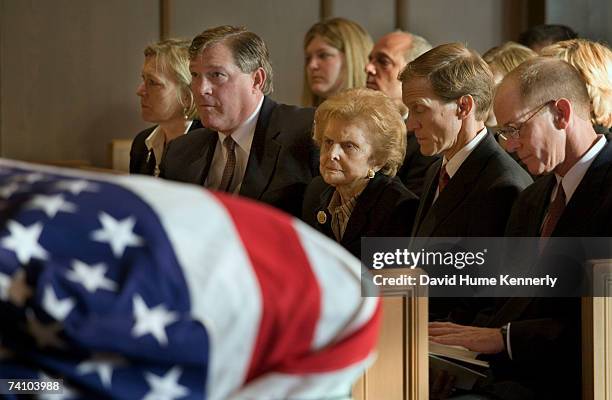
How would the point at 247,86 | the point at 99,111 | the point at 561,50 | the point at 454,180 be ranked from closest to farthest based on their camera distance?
1. the point at 454,180
2. the point at 561,50
3. the point at 247,86
4. the point at 99,111

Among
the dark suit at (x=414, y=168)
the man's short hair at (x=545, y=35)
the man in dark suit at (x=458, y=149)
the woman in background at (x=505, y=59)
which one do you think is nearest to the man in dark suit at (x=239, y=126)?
the dark suit at (x=414, y=168)

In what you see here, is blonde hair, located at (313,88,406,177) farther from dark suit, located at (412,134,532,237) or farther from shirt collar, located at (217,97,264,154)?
shirt collar, located at (217,97,264,154)

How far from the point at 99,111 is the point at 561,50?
410 cm

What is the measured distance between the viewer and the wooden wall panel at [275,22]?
7.41 metres

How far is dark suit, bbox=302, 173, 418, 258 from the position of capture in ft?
12.0

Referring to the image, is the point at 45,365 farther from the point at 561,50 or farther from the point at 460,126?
the point at 561,50

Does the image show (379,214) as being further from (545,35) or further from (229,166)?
(545,35)

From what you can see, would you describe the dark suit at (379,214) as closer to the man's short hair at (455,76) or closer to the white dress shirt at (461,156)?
the white dress shirt at (461,156)

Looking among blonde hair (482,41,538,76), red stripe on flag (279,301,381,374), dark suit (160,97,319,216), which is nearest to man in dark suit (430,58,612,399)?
dark suit (160,97,319,216)

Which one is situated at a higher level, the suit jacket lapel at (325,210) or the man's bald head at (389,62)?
the man's bald head at (389,62)

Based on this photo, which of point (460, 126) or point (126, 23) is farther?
point (126, 23)

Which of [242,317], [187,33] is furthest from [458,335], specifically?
[187,33]

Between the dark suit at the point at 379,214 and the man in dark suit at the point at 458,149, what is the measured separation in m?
0.07

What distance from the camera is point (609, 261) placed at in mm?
2705
